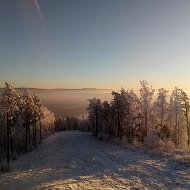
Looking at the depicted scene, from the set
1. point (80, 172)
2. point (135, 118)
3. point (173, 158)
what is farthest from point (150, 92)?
point (80, 172)

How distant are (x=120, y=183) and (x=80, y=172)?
6338mm

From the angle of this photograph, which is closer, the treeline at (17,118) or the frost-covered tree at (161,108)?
the treeline at (17,118)

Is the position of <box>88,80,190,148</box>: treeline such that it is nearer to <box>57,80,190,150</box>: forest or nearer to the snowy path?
<box>57,80,190,150</box>: forest

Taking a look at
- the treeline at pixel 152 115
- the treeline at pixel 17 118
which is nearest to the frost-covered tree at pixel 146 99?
the treeline at pixel 152 115

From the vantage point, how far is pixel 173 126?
268 ft

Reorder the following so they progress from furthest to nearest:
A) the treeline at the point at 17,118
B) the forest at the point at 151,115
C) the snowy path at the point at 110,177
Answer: the forest at the point at 151,115
the treeline at the point at 17,118
the snowy path at the point at 110,177

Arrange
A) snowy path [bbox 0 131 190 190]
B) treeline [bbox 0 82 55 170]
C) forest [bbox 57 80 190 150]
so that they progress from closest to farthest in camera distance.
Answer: snowy path [bbox 0 131 190 190]
treeline [bbox 0 82 55 170]
forest [bbox 57 80 190 150]

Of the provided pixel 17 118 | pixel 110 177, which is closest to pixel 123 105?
pixel 17 118

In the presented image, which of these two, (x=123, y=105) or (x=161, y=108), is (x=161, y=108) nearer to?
(x=161, y=108)

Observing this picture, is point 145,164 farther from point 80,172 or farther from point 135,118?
point 135,118

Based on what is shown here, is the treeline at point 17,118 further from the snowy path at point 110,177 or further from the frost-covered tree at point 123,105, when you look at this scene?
the frost-covered tree at point 123,105

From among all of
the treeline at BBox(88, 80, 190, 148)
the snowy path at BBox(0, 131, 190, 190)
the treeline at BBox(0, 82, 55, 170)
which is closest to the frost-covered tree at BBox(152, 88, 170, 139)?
the treeline at BBox(88, 80, 190, 148)

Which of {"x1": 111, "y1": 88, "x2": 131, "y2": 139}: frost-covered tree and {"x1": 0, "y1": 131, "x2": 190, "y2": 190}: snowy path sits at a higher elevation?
{"x1": 111, "y1": 88, "x2": 131, "y2": 139}: frost-covered tree

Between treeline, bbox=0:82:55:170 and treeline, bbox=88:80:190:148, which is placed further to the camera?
treeline, bbox=88:80:190:148
